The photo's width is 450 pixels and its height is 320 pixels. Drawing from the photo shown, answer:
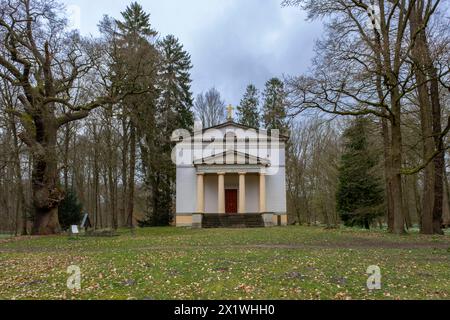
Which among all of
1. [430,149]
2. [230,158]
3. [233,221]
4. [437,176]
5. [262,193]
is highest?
[230,158]

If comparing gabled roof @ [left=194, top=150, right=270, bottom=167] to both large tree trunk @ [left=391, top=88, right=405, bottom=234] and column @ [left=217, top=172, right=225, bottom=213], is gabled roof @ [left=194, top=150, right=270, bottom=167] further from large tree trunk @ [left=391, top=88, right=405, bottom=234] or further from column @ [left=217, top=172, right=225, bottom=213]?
large tree trunk @ [left=391, top=88, right=405, bottom=234]

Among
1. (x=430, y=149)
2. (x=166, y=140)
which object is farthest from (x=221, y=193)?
(x=430, y=149)

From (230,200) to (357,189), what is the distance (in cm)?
1143

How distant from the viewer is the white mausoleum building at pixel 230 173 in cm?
3309

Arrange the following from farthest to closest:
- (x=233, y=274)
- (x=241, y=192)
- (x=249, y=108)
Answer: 1. (x=249, y=108)
2. (x=241, y=192)
3. (x=233, y=274)

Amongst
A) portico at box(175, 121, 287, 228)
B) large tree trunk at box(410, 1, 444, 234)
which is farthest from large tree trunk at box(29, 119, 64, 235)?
large tree trunk at box(410, 1, 444, 234)

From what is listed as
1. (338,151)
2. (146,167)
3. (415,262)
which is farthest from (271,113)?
(338,151)

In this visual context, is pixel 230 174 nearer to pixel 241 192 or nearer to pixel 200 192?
pixel 241 192

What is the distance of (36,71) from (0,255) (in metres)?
12.3

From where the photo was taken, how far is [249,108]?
188ft

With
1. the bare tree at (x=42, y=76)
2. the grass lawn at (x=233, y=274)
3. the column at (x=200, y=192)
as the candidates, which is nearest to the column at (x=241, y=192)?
the column at (x=200, y=192)

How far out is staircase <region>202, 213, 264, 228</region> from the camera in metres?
31.3

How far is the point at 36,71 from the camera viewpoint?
845 inches

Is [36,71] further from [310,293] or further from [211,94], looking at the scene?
[211,94]
